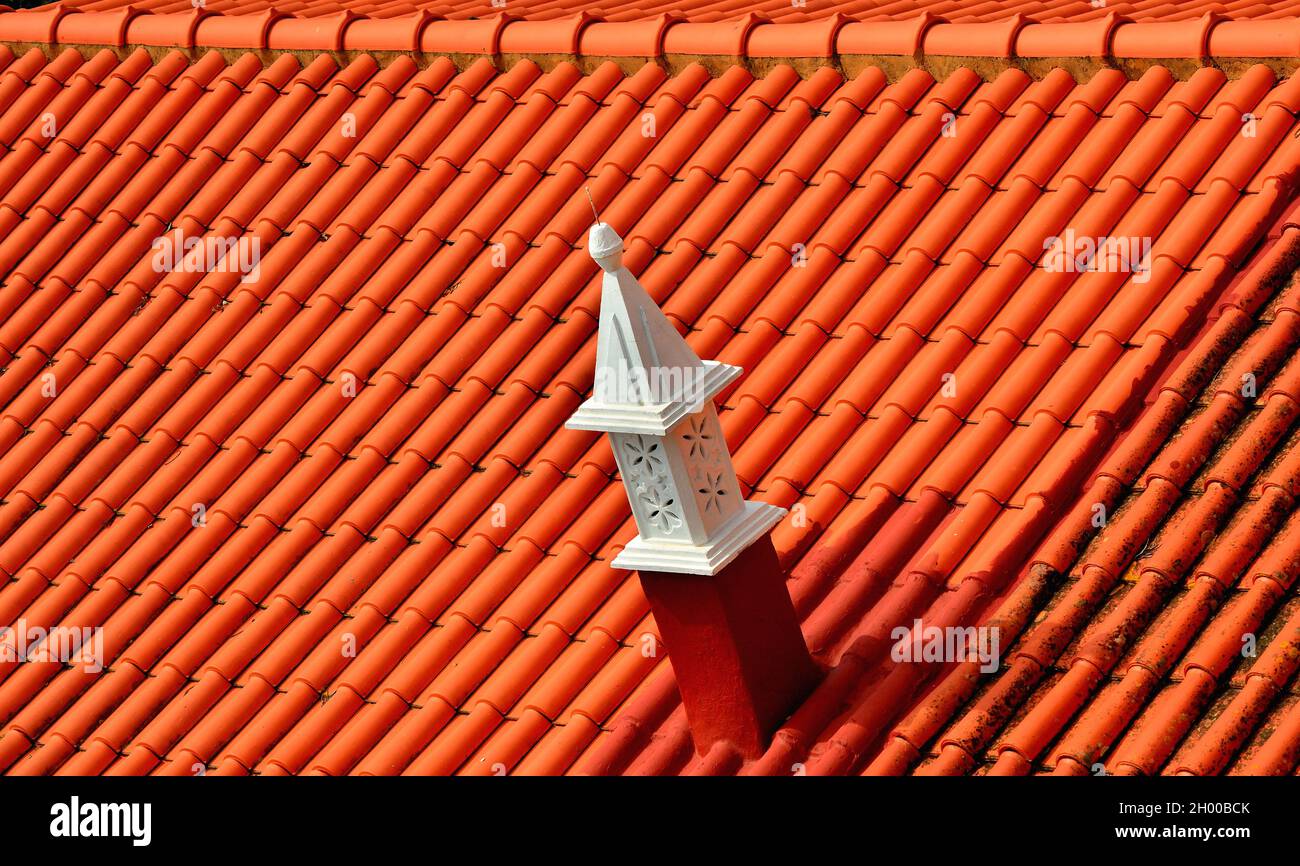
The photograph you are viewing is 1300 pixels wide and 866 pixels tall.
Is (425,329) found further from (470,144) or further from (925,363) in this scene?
(925,363)

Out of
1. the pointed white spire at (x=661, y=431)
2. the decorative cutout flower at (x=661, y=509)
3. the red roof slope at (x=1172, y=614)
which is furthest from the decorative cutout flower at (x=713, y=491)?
the red roof slope at (x=1172, y=614)

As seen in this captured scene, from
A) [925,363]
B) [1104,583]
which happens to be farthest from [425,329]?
[1104,583]

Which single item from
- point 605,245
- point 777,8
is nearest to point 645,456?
point 605,245

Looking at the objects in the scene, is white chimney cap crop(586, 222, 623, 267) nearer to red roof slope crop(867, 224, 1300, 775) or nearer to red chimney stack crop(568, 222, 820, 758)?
red chimney stack crop(568, 222, 820, 758)

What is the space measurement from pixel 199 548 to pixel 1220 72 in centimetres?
558

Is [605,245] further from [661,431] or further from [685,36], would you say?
[685,36]

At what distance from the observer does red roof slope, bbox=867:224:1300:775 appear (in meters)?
6.27

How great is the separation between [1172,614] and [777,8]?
6834mm

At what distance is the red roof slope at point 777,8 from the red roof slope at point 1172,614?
4.06 m

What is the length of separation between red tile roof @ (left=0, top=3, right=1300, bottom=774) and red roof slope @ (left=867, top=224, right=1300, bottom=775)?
129mm

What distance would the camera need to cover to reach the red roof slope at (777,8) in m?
11.2

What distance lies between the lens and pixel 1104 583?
22.5ft

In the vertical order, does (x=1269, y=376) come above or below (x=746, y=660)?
above

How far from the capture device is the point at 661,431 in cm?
627
